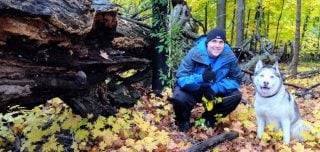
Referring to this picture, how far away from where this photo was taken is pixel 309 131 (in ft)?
18.3

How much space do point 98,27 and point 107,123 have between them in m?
1.51

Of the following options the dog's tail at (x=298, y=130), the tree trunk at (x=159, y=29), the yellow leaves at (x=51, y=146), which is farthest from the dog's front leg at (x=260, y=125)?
the yellow leaves at (x=51, y=146)

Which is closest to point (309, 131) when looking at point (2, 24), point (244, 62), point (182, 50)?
point (182, 50)

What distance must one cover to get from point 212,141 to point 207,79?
96 cm

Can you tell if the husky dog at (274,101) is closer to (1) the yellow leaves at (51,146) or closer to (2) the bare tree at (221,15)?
(1) the yellow leaves at (51,146)

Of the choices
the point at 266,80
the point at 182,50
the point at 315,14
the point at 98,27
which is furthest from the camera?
the point at 315,14

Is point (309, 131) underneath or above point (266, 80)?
underneath

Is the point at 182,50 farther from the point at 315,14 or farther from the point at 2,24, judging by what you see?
the point at 315,14

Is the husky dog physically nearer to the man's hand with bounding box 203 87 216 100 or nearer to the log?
the man's hand with bounding box 203 87 216 100

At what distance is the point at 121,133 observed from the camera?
5320 millimetres

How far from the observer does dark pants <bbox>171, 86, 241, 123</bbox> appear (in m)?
5.70

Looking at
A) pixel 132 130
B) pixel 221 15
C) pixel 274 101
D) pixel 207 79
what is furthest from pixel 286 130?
pixel 221 15

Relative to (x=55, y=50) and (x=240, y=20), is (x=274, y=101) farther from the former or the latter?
(x=240, y=20)

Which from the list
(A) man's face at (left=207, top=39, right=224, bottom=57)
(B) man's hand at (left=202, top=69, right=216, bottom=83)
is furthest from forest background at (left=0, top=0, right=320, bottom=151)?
(A) man's face at (left=207, top=39, right=224, bottom=57)
